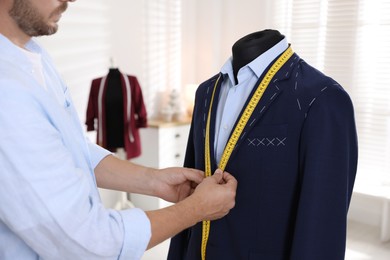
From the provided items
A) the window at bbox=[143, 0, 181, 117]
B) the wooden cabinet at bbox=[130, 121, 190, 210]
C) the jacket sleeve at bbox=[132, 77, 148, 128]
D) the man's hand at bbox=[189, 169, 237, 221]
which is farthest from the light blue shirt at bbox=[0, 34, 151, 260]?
the window at bbox=[143, 0, 181, 117]

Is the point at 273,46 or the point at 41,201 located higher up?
the point at 273,46

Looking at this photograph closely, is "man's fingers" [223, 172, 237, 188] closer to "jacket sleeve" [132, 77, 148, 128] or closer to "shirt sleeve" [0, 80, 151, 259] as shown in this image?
"shirt sleeve" [0, 80, 151, 259]

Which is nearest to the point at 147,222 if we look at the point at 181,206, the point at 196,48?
the point at 181,206

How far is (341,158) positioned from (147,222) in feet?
1.83

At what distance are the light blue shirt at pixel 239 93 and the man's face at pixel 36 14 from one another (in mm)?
586

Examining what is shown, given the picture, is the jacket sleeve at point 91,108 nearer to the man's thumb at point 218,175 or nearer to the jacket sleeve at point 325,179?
the man's thumb at point 218,175

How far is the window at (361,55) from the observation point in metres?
3.71

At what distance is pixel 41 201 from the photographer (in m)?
0.85

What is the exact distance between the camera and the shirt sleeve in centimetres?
83

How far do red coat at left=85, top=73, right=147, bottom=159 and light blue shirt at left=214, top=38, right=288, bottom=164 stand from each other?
2.39 metres

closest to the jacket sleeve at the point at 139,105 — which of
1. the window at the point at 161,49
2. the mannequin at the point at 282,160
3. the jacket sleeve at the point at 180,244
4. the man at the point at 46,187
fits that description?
the window at the point at 161,49

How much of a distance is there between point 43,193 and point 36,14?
43 centimetres

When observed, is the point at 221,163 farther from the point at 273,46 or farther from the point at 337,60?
the point at 337,60

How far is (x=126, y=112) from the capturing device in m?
3.63
